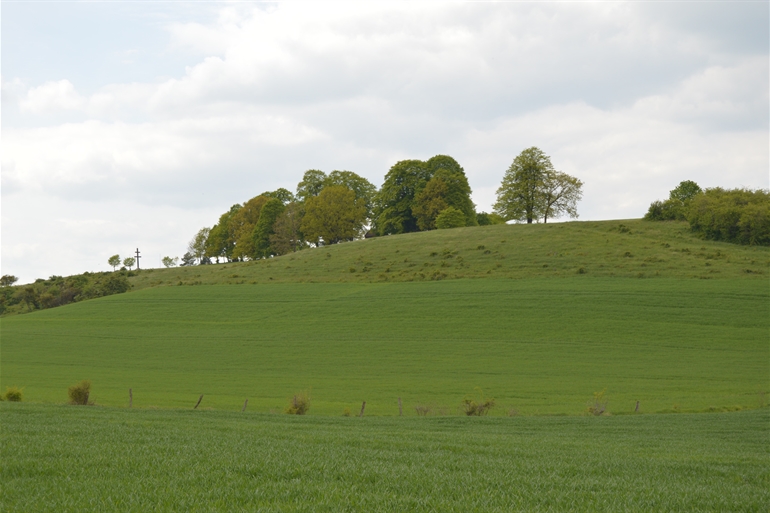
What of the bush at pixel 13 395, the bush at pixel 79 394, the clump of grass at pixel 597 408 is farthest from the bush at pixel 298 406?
the clump of grass at pixel 597 408

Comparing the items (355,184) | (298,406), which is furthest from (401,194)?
(298,406)

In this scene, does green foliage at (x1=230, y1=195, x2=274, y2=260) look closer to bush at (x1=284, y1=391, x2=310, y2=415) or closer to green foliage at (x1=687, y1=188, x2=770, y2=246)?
green foliage at (x1=687, y1=188, x2=770, y2=246)

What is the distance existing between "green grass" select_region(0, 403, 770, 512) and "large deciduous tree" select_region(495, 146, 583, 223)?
278ft

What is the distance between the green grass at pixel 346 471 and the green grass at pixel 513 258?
51.6 meters

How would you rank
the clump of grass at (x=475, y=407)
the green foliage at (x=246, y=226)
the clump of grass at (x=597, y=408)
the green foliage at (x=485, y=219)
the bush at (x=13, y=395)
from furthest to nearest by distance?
1. the green foliage at (x=485, y=219)
2. the green foliage at (x=246, y=226)
3. the clump of grass at (x=597, y=408)
4. the clump of grass at (x=475, y=407)
5. the bush at (x=13, y=395)

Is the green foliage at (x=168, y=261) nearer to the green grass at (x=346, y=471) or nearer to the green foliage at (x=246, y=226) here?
the green foliage at (x=246, y=226)

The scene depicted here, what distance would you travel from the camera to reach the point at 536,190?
99.0 metres

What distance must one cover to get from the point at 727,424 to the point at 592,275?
42243 millimetres

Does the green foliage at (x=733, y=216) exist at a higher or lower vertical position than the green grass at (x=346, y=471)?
higher

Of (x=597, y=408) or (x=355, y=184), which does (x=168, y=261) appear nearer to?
(x=355, y=184)

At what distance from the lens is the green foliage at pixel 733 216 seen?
71875 mm

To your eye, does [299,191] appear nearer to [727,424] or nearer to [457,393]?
[457,393]

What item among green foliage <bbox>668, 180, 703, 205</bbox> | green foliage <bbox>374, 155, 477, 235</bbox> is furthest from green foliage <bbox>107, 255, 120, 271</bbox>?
green foliage <bbox>668, 180, 703, 205</bbox>

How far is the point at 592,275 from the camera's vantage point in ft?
208
